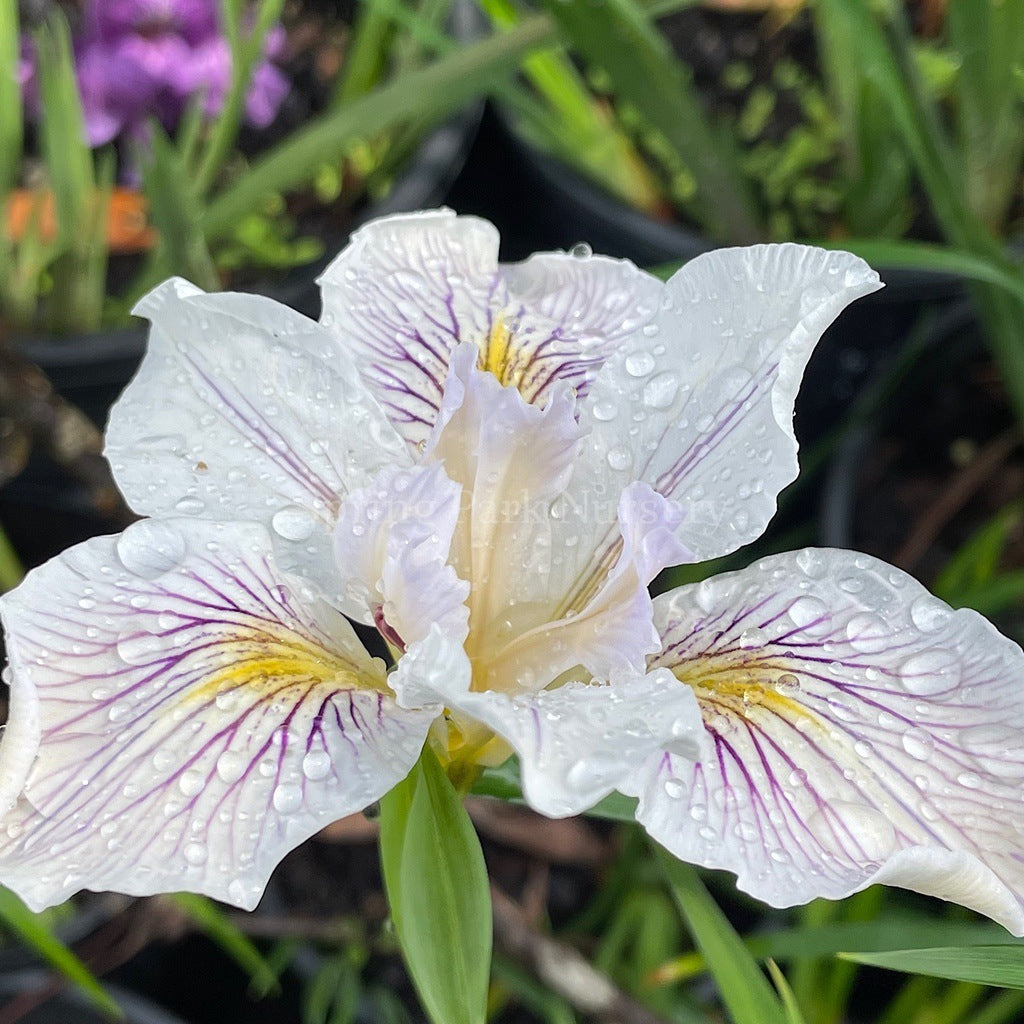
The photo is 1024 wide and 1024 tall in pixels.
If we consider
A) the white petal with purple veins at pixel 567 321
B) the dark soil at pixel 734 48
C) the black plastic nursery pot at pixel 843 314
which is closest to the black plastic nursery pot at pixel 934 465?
→ the black plastic nursery pot at pixel 843 314

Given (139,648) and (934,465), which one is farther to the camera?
(934,465)

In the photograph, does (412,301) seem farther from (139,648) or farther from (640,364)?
(139,648)

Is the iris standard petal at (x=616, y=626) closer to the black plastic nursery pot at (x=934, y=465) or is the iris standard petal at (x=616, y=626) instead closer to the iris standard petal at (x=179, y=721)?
the iris standard petal at (x=179, y=721)

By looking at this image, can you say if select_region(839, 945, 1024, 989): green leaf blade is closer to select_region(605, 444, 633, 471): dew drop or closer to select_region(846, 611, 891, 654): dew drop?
select_region(846, 611, 891, 654): dew drop

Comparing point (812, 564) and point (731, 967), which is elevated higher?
point (812, 564)

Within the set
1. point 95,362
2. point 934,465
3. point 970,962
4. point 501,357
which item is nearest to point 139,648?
point 501,357

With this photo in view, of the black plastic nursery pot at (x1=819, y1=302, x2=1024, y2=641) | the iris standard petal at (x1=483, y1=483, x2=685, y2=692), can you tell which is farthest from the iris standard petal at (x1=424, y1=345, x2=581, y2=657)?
the black plastic nursery pot at (x1=819, y1=302, x2=1024, y2=641)

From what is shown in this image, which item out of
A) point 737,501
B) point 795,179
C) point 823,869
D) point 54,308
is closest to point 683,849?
point 823,869

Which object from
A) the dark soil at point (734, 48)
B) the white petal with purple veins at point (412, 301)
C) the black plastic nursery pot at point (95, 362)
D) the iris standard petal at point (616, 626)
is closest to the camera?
the iris standard petal at point (616, 626)
